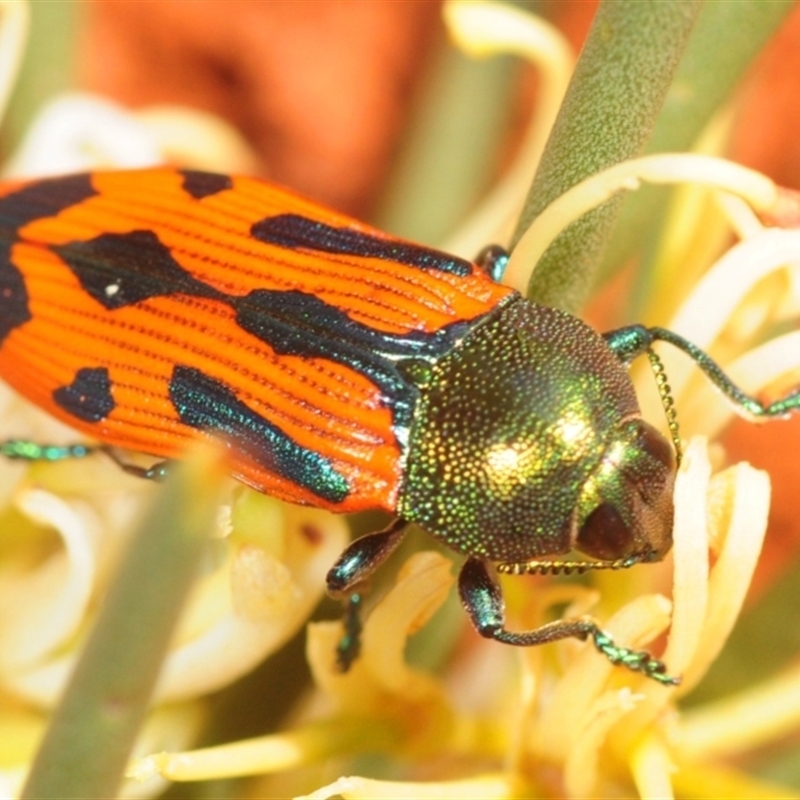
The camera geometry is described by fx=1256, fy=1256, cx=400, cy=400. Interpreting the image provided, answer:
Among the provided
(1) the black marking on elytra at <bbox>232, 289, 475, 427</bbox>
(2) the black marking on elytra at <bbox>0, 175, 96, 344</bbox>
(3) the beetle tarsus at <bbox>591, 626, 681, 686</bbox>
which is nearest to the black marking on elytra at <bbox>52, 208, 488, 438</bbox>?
(1) the black marking on elytra at <bbox>232, 289, 475, 427</bbox>

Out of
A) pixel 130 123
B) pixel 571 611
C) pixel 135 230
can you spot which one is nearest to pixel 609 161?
pixel 571 611

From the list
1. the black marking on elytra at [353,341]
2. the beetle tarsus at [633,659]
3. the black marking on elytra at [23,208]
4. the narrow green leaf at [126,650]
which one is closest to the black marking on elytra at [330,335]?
the black marking on elytra at [353,341]

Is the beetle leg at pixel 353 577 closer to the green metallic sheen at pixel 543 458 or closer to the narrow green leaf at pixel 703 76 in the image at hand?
the green metallic sheen at pixel 543 458

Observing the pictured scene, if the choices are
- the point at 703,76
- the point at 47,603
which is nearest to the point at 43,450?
the point at 47,603

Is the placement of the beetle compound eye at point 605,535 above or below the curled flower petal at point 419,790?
above

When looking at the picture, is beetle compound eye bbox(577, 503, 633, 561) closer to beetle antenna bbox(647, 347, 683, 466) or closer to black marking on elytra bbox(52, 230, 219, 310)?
beetle antenna bbox(647, 347, 683, 466)

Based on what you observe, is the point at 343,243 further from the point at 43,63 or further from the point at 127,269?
the point at 43,63

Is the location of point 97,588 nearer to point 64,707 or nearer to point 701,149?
point 64,707
